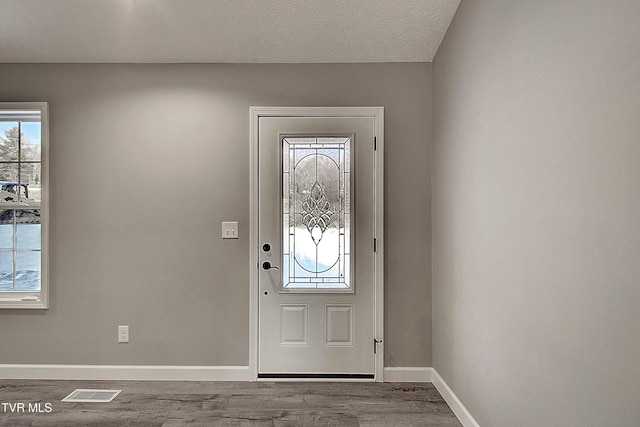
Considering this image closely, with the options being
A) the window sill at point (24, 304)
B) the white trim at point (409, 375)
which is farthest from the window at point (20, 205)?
the white trim at point (409, 375)

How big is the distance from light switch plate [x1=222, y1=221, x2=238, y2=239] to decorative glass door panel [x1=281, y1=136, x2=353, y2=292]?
36 cm

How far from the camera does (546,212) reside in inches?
64.7

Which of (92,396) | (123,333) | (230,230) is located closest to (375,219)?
(230,230)

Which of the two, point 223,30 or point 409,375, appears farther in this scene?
point 409,375

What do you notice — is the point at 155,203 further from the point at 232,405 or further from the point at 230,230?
the point at 232,405

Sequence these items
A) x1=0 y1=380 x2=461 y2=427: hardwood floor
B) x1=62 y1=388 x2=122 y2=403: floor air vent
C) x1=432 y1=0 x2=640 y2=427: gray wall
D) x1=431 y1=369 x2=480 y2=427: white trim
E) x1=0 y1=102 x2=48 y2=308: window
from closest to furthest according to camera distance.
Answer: x1=432 y1=0 x2=640 y2=427: gray wall
x1=431 y1=369 x2=480 y2=427: white trim
x1=0 y1=380 x2=461 y2=427: hardwood floor
x1=62 y1=388 x2=122 y2=403: floor air vent
x1=0 y1=102 x2=48 y2=308: window

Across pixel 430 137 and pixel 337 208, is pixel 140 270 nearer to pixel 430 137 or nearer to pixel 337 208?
pixel 337 208

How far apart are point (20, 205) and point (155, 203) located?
104 cm

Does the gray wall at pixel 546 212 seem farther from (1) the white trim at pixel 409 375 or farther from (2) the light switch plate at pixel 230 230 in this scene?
(2) the light switch plate at pixel 230 230

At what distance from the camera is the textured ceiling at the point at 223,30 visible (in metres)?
2.68

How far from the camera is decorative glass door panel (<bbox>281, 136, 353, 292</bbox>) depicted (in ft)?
10.7

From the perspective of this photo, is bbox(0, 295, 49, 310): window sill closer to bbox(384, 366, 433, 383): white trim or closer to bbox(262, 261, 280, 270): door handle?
bbox(262, 261, 280, 270): door handle

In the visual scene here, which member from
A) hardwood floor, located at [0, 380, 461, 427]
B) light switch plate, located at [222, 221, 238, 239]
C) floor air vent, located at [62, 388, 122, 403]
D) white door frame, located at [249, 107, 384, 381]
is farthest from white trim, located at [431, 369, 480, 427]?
floor air vent, located at [62, 388, 122, 403]

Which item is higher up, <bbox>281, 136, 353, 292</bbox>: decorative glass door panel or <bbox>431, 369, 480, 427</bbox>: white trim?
<bbox>281, 136, 353, 292</bbox>: decorative glass door panel
